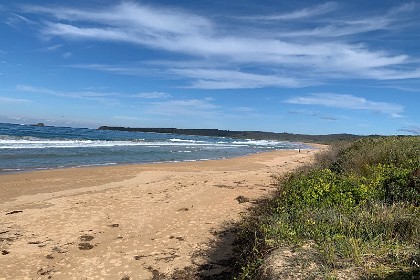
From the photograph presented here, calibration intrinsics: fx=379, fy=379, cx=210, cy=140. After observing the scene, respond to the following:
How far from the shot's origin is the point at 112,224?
8.58 metres

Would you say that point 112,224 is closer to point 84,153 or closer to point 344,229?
point 344,229

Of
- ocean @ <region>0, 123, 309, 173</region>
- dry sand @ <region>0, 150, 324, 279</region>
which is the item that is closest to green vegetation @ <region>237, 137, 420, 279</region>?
dry sand @ <region>0, 150, 324, 279</region>

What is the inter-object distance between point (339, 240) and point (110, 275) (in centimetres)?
347

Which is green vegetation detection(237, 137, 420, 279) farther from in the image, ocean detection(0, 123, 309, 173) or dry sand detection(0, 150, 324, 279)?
ocean detection(0, 123, 309, 173)

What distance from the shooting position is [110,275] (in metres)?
5.89

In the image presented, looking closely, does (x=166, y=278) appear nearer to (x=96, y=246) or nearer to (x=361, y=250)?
(x=96, y=246)

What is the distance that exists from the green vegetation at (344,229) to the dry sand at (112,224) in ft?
4.36

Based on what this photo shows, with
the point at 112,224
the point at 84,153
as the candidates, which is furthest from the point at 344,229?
the point at 84,153

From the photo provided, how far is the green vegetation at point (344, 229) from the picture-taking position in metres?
4.18

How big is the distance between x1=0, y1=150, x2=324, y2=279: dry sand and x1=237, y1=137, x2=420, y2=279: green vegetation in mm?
1330

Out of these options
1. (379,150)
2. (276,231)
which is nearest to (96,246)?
(276,231)

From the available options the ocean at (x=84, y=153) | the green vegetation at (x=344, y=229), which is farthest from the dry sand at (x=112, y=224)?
the ocean at (x=84, y=153)

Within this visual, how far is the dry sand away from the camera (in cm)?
624

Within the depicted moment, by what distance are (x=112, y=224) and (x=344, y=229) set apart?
5.32 m
